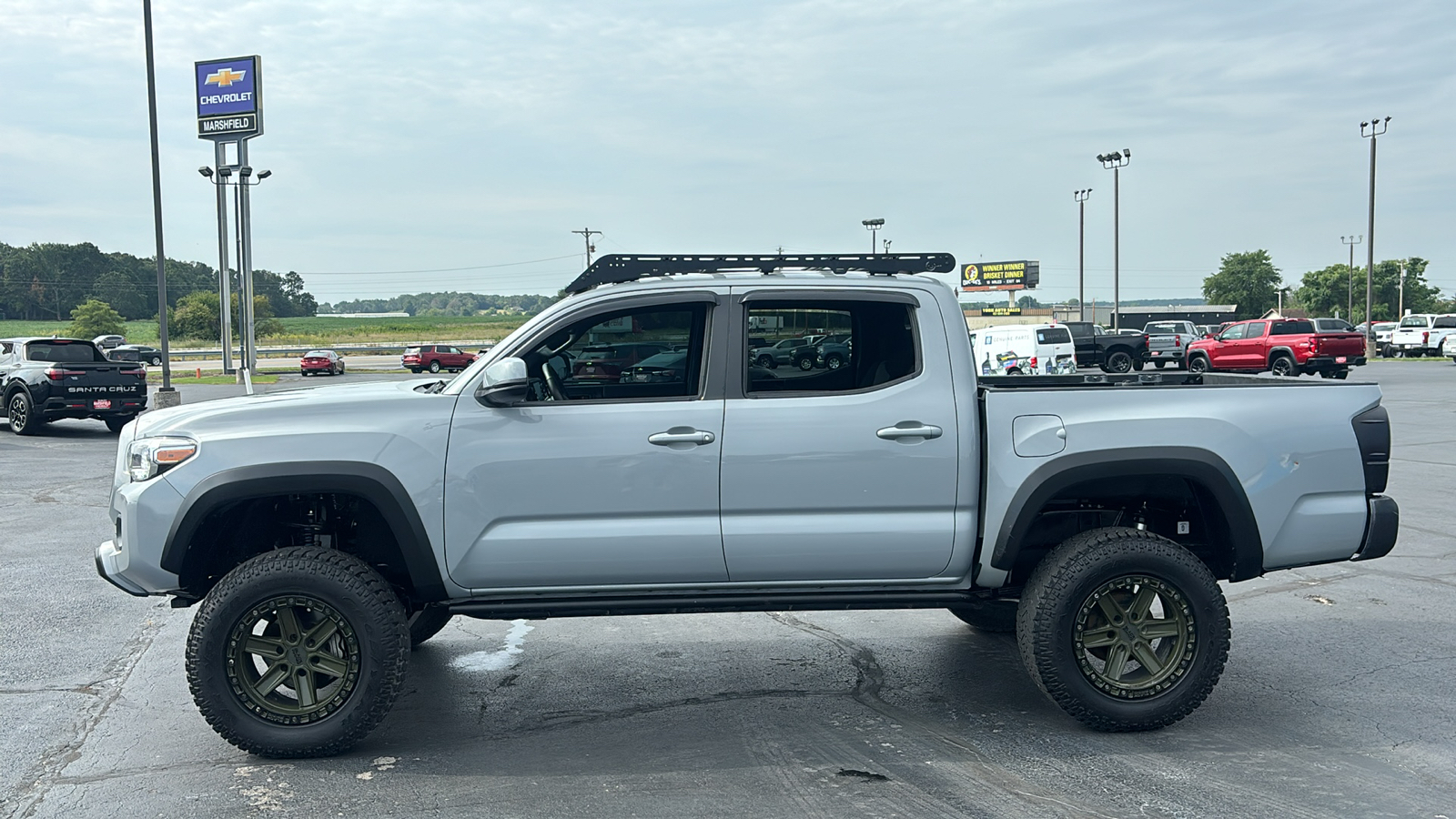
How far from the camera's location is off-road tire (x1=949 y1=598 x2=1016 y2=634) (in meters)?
5.82

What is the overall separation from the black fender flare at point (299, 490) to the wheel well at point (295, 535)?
0.16 m

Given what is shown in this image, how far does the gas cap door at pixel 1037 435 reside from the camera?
4848mm

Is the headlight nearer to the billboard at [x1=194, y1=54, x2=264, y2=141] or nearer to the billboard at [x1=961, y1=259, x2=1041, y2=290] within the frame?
the billboard at [x1=194, y1=54, x2=264, y2=141]

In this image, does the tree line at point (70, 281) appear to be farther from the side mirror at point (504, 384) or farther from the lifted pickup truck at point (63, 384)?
the side mirror at point (504, 384)

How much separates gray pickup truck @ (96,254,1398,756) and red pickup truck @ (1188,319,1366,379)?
30.4 m

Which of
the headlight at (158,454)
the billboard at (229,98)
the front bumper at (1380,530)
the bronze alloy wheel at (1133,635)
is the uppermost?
the billboard at (229,98)

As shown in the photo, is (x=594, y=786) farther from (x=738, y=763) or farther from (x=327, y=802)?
(x=327, y=802)

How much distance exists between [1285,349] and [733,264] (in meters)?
32.7

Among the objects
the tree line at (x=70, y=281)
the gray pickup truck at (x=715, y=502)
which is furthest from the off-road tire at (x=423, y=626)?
the tree line at (x=70, y=281)

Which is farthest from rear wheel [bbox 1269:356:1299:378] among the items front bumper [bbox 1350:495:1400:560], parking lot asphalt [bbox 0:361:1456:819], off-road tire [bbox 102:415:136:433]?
front bumper [bbox 1350:495:1400:560]

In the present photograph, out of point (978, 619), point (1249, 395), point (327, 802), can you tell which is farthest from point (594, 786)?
point (1249, 395)

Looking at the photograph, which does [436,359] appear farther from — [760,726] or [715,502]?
[715,502]

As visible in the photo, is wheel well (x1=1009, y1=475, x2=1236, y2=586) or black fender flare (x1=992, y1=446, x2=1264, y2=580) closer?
black fender flare (x1=992, y1=446, x2=1264, y2=580)

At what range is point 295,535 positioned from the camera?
5160 millimetres
